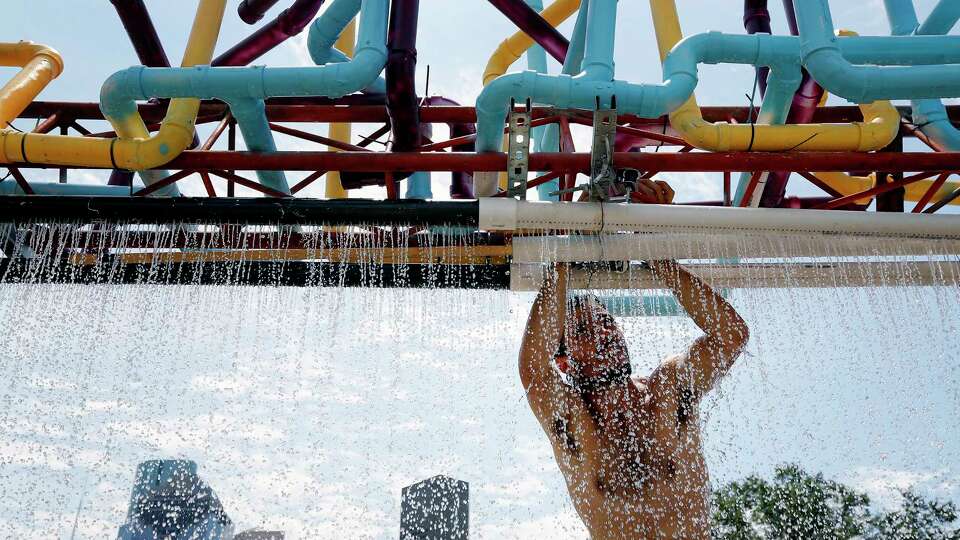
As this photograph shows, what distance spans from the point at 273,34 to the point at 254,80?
2009mm

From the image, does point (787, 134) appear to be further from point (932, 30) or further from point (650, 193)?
point (932, 30)

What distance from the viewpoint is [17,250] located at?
6.34 meters

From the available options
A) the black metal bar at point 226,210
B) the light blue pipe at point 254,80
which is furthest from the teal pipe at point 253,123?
the black metal bar at point 226,210

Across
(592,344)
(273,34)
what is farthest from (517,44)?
(592,344)

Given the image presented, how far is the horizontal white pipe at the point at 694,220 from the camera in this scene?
500 cm

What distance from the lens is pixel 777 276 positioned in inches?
238

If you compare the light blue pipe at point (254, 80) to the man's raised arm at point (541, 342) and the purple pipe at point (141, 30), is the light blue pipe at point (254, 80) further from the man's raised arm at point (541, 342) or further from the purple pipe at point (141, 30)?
the man's raised arm at point (541, 342)

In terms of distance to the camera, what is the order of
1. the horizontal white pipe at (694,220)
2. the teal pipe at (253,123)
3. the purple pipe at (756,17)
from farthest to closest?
the purple pipe at (756,17) < the teal pipe at (253,123) < the horizontal white pipe at (694,220)

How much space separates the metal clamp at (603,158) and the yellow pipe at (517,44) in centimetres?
321

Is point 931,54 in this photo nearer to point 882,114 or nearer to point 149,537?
point 882,114

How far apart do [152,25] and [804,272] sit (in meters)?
5.92

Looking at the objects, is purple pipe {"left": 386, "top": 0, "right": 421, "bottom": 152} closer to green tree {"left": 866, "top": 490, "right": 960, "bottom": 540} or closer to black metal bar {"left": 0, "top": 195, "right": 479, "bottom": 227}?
black metal bar {"left": 0, "top": 195, "right": 479, "bottom": 227}

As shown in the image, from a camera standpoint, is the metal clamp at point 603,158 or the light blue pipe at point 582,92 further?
the light blue pipe at point 582,92

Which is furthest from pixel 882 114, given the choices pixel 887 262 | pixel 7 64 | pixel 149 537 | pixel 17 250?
pixel 149 537
